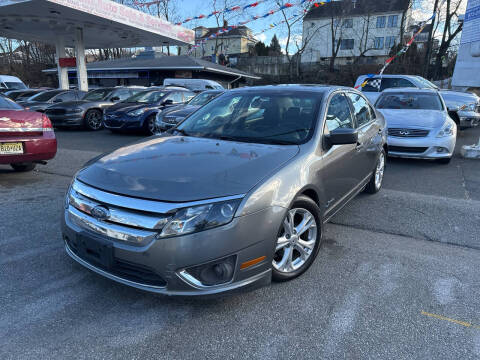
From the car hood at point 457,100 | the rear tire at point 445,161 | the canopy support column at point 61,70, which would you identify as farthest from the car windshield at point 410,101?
the canopy support column at point 61,70

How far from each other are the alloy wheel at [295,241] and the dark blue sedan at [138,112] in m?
8.51

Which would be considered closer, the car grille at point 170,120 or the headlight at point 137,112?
the car grille at point 170,120

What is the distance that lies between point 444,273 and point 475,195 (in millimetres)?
2847

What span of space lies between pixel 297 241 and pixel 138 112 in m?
8.82

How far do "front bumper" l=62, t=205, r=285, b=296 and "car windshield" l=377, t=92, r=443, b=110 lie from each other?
705 cm

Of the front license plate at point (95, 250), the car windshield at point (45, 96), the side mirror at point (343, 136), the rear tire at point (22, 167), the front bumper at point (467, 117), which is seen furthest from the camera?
the car windshield at point (45, 96)

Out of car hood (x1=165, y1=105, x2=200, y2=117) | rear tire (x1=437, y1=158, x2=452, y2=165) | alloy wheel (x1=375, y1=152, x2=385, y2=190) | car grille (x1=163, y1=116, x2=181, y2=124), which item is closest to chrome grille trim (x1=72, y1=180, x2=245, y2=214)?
alloy wheel (x1=375, y1=152, x2=385, y2=190)

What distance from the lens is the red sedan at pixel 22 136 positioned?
4.84m

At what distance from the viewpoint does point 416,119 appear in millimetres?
7082

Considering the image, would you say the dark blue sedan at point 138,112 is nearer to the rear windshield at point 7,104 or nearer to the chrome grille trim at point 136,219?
the rear windshield at point 7,104

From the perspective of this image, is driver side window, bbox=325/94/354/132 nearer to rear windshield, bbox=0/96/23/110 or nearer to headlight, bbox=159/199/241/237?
headlight, bbox=159/199/241/237

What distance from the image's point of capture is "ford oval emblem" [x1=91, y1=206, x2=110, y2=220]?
2.20m

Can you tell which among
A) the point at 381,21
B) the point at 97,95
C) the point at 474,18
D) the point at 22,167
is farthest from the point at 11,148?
the point at 381,21

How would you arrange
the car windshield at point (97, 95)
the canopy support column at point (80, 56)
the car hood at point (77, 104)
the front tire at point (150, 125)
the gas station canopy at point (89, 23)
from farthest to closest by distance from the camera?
the canopy support column at point (80, 56) → the gas station canopy at point (89, 23) → the car windshield at point (97, 95) → the car hood at point (77, 104) → the front tire at point (150, 125)
